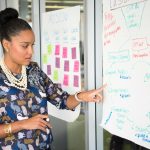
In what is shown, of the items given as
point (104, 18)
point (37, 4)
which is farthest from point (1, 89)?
point (37, 4)

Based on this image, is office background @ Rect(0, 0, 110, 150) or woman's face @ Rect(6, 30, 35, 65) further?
office background @ Rect(0, 0, 110, 150)

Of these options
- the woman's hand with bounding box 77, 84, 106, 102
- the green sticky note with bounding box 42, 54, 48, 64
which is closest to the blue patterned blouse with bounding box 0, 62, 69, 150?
the woman's hand with bounding box 77, 84, 106, 102

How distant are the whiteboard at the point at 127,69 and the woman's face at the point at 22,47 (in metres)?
0.45

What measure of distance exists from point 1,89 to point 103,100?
0.62m

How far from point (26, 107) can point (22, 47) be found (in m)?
0.36

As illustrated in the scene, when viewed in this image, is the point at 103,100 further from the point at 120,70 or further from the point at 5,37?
the point at 5,37

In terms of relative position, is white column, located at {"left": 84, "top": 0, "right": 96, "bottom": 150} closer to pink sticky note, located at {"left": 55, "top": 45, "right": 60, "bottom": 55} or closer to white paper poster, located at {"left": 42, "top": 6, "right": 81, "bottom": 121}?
white paper poster, located at {"left": 42, "top": 6, "right": 81, "bottom": 121}

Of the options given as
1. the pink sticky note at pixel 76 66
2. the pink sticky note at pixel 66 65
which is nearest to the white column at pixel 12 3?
the pink sticky note at pixel 66 65

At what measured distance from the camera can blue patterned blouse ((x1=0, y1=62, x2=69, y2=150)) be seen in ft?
6.11

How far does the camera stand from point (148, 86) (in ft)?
5.27

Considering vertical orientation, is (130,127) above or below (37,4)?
below

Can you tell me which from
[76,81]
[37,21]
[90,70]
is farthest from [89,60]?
[37,21]

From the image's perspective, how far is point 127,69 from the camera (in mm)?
1740

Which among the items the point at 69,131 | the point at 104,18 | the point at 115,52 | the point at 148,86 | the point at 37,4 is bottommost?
the point at 69,131
